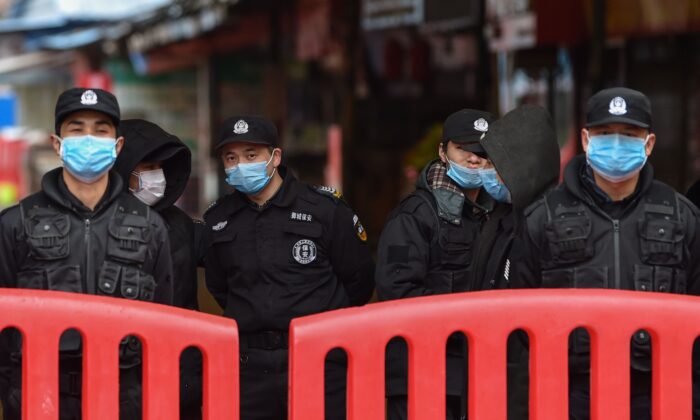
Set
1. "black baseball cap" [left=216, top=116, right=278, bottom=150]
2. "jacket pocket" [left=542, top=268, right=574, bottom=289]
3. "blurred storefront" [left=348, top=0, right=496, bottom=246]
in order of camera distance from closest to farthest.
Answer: "jacket pocket" [left=542, top=268, right=574, bottom=289], "black baseball cap" [left=216, top=116, right=278, bottom=150], "blurred storefront" [left=348, top=0, right=496, bottom=246]

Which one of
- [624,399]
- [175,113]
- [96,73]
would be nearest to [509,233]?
[624,399]

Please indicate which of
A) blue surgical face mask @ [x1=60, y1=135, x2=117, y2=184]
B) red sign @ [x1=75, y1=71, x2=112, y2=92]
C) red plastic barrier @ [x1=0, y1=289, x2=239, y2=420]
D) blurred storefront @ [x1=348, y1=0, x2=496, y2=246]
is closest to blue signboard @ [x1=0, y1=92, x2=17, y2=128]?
red sign @ [x1=75, y1=71, x2=112, y2=92]

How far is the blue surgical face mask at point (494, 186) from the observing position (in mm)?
5398

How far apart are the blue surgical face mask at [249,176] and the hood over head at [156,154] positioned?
279 millimetres

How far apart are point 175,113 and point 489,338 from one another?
64.5ft

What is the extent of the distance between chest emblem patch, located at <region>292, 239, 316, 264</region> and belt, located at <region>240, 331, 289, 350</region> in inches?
12.3

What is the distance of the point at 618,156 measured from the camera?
4684 millimetres

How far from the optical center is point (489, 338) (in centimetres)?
427

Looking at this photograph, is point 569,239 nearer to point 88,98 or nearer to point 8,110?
point 88,98

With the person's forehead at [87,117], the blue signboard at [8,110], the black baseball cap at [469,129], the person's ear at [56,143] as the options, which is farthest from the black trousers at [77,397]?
the blue signboard at [8,110]

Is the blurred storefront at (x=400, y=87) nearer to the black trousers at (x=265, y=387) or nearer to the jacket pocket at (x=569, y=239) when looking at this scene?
the black trousers at (x=265, y=387)

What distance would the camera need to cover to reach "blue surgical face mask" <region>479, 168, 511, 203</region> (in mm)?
5398

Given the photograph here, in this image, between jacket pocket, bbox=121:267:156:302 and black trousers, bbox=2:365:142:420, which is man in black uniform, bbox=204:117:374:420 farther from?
black trousers, bbox=2:365:142:420

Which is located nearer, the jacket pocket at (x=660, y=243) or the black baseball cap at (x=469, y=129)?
the jacket pocket at (x=660, y=243)
